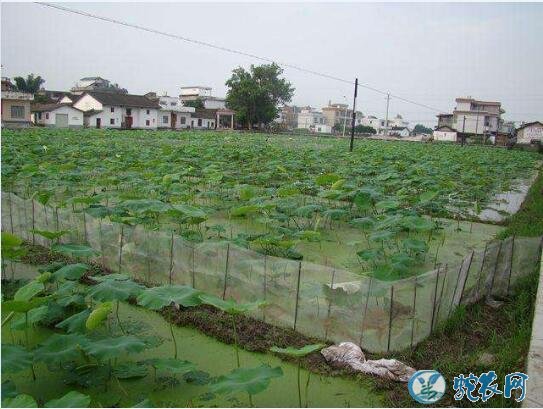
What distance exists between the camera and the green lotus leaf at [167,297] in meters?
3.27

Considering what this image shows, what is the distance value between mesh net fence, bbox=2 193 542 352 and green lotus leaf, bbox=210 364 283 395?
4.54ft

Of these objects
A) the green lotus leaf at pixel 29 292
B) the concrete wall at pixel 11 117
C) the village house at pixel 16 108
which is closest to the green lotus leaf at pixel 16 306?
the green lotus leaf at pixel 29 292

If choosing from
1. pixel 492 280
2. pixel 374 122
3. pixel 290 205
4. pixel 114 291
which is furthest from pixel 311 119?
pixel 114 291

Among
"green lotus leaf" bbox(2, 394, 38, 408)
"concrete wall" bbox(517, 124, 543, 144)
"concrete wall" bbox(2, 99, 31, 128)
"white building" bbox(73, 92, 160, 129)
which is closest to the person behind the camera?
"green lotus leaf" bbox(2, 394, 38, 408)

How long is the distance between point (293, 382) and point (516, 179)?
1592 centimetres

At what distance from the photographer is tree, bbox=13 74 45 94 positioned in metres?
53.5

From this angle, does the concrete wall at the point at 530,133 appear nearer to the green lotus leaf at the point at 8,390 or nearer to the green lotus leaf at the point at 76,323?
the green lotus leaf at the point at 76,323

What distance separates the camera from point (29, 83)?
5484 cm

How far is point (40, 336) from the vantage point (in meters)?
3.96

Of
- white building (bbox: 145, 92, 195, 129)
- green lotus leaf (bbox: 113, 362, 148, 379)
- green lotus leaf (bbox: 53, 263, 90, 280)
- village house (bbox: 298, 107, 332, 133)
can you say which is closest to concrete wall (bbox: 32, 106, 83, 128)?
white building (bbox: 145, 92, 195, 129)

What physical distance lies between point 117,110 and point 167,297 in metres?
42.1

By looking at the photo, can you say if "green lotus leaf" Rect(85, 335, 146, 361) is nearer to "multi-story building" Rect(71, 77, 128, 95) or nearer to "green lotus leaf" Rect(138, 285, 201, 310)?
"green lotus leaf" Rect(138, 285, 201, 310)

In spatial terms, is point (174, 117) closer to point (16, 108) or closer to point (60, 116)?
point (60, 116)

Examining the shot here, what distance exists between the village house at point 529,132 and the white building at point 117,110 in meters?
39.8
